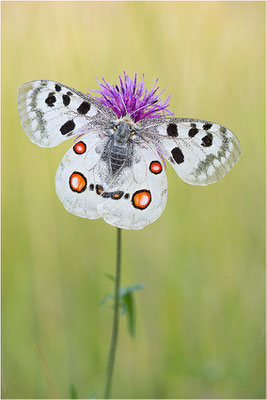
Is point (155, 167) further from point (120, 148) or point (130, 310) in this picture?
point (130, 310)

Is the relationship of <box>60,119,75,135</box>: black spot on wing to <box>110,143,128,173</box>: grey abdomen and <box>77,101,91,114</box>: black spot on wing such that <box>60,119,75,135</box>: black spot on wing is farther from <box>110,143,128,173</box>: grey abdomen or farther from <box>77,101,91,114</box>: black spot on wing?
<box>110,143,128,173</box>: grey abdomen

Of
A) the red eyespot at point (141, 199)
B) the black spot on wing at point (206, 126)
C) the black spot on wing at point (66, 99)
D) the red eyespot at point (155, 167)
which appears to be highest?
the black spot on wing at point (66, 99)

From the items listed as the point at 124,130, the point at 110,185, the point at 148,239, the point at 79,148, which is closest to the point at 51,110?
the point at 79,148

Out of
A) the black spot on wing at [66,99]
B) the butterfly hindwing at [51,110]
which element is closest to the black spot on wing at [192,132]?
the butterfly hindwing at [51,110]

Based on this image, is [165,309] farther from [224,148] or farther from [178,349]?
[224,148]

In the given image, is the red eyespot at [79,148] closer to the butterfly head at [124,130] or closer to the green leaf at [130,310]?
the butterfly head at [124,130]

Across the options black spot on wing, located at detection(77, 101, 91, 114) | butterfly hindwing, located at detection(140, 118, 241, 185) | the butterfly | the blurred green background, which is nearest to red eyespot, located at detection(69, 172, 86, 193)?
the butterfly
